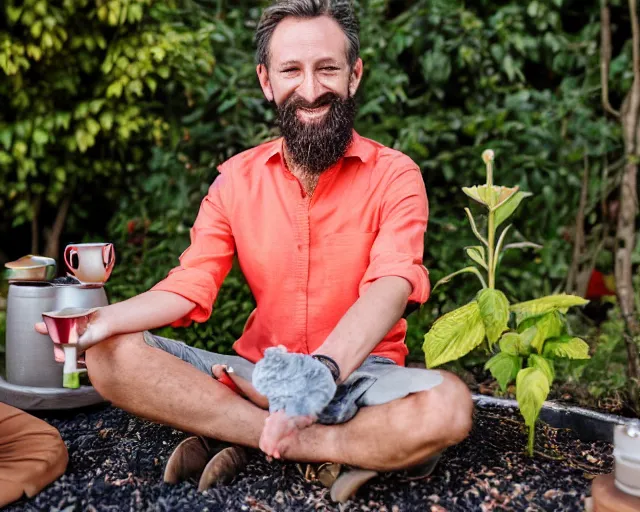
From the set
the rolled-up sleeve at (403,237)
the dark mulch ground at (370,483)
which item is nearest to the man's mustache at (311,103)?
the rolled-up sleeve at (403,237)

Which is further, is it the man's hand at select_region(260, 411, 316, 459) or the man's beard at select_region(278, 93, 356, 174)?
the man's beard at select_region(278, 93, 356, 174)

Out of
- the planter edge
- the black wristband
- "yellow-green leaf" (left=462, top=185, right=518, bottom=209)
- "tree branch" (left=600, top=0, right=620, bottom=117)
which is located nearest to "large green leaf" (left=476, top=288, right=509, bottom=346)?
"yellow-green leaf" (left=462, top=185, right=518, bottom=209)

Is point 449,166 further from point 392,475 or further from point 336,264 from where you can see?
point 392,475

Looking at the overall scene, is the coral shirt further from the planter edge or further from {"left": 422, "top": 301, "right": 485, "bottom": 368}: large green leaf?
the planter edge

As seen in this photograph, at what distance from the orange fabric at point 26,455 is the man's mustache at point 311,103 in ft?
4.36

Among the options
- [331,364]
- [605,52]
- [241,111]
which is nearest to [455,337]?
[331,364]

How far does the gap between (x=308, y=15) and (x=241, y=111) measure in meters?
1.71

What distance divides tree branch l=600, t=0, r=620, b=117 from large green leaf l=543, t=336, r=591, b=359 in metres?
1.90

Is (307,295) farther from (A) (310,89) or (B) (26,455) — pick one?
(B) (26,455)

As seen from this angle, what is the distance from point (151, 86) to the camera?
378 centimetres

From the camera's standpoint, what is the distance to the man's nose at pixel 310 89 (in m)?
2.45

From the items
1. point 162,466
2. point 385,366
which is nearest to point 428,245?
point 385,366

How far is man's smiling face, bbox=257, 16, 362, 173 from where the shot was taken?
96.5 inches

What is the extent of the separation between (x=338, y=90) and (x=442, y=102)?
189cm
